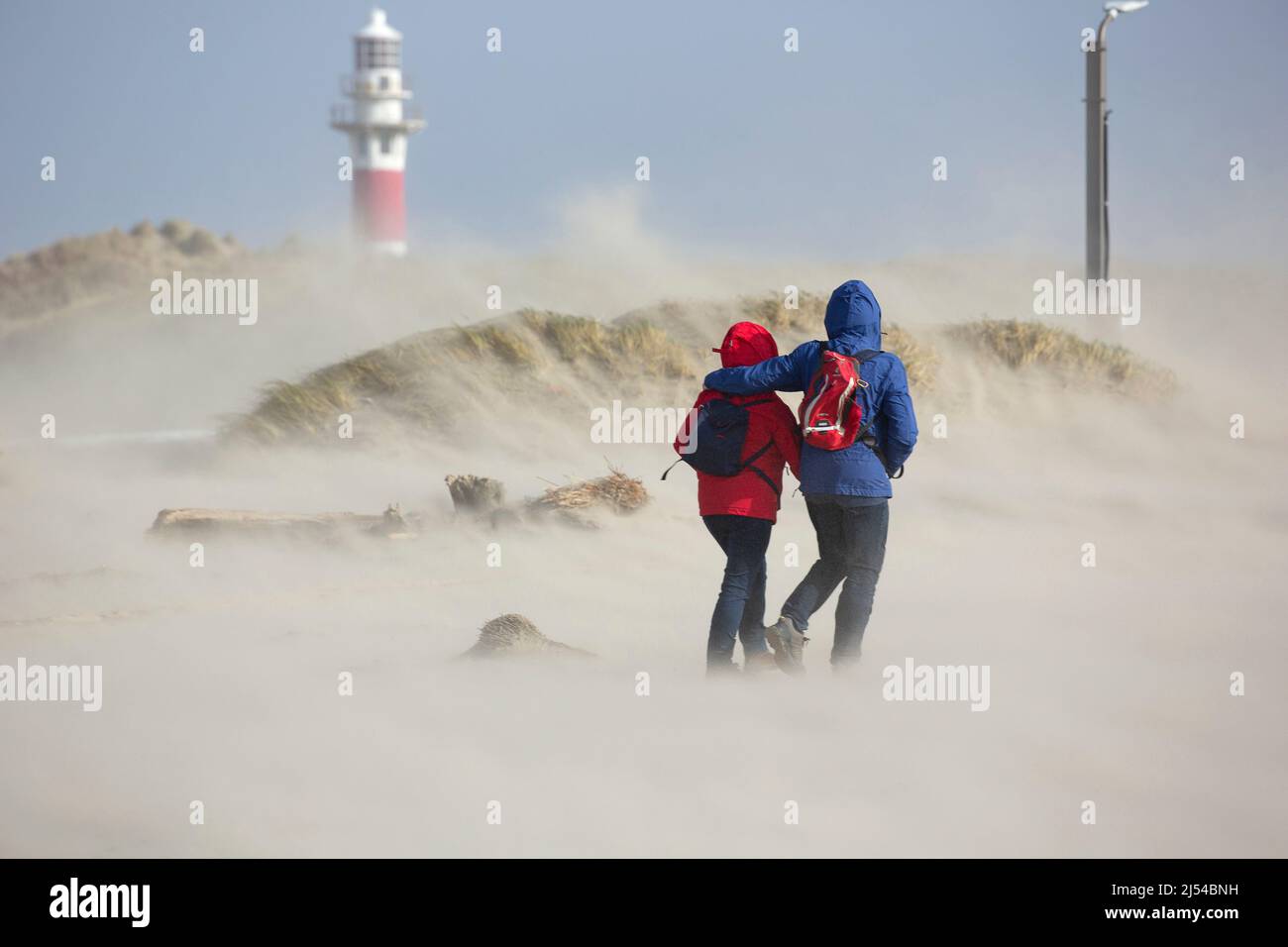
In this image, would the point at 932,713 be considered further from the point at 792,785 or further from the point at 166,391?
the point at 166,391

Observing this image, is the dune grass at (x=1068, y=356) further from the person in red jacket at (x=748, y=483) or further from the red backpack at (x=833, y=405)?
the red backpack at (x=833, y=405)

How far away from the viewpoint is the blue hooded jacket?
275 inches

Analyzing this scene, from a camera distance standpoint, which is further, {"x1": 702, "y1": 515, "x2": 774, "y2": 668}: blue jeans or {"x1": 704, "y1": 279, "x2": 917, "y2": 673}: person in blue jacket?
{"x1": 702, "y1": 515, "x2": 774, "y2": 668}: blue jeans

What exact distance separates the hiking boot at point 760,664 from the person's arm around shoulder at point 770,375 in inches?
49.3

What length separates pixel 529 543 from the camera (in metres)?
12.5

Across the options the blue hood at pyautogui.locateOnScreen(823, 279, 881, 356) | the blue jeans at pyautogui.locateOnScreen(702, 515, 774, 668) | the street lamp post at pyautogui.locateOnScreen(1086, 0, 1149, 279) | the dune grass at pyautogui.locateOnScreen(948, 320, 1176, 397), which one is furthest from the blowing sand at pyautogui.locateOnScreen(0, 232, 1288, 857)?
the street lamp post at pyautogui.locateOnScreen(1086, 0, 1149, 279)

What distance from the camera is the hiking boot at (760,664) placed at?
291 inches

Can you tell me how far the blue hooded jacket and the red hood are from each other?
0.08 m

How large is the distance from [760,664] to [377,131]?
1756 inches

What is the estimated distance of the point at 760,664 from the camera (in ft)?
24.4

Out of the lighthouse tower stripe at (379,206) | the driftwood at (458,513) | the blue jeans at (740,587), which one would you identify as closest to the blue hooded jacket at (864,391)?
the blue jeans at (740,587)

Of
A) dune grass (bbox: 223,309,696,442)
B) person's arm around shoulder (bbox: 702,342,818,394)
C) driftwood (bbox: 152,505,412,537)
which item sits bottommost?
driftwood (bbox: 152,505,412,537)

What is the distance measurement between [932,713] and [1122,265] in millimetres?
30793

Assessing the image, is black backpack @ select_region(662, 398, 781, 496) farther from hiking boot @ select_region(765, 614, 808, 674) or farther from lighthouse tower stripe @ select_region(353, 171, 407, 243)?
lighthouse tower stripe @ select_region(353, 171, 407, 243)
